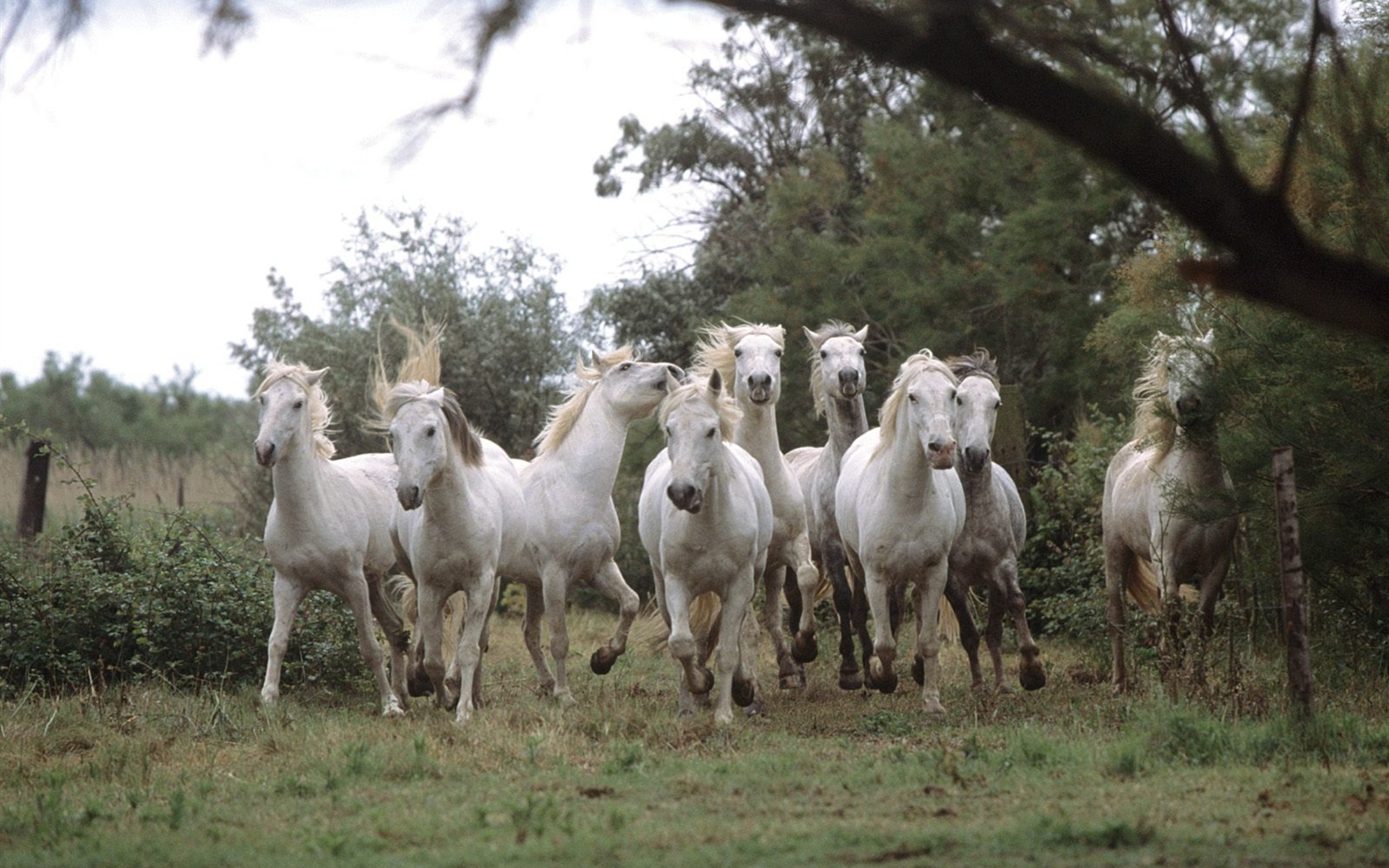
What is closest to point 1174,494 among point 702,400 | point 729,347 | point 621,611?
point 702,400

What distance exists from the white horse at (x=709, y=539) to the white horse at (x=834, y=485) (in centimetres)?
121

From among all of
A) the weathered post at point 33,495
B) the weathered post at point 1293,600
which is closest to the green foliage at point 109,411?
the weathered post at point 33,495

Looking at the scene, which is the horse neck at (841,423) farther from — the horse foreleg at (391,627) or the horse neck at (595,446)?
the horse foreleg at (391,627)

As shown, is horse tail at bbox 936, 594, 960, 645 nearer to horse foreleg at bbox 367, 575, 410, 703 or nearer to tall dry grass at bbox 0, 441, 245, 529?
horse foreleg at bbox 367, 575, 410, 703

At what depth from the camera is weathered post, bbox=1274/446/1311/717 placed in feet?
20.7

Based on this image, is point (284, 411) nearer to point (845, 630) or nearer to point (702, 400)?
point (702, 400)

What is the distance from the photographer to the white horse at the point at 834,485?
9.62 meters

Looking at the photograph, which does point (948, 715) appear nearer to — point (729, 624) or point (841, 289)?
point (729, 624)

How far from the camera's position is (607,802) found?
5.61 meters

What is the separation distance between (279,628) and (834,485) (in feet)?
12.8

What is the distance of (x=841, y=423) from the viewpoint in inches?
402

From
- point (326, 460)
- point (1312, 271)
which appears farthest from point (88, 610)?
point (1312, 271)

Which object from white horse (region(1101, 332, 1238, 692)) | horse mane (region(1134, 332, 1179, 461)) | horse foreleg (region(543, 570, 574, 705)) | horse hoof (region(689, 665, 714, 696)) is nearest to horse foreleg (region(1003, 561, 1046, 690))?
white horse (region(1101, 332, 1238, 692))

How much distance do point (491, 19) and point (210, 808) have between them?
3.47 metres
